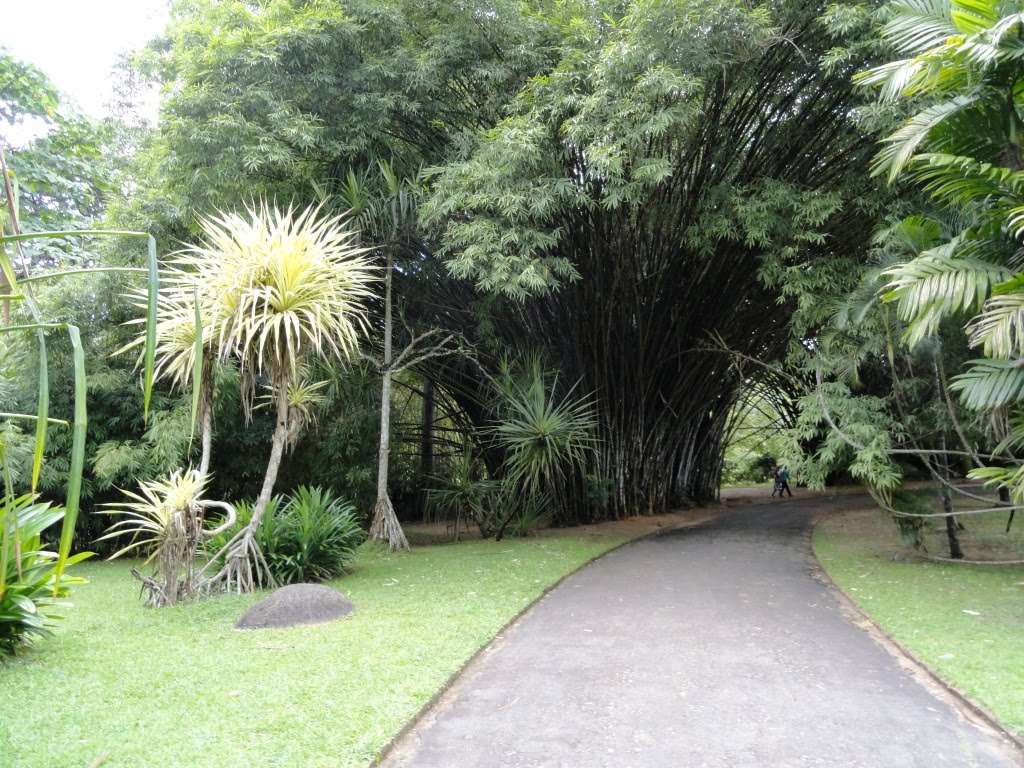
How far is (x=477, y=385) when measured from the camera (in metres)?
13.5

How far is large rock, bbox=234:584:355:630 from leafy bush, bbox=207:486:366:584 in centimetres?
173

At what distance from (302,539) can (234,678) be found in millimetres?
3576

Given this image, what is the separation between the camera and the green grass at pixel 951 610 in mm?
4613

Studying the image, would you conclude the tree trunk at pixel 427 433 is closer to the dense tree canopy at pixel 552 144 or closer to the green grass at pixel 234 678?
the dense tree canopy at pixel 552 144

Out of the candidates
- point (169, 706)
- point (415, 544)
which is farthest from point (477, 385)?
point (169, 706)

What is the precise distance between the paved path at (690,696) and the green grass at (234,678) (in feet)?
0.96

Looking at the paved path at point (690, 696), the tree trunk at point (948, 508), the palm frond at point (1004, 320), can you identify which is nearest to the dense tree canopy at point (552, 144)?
the tree trunk at point (948, 508)

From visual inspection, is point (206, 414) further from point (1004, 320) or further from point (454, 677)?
point (1004, 320)

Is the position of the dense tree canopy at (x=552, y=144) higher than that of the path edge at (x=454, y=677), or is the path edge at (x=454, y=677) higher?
the dense tree canopy at (x=552, y=144)

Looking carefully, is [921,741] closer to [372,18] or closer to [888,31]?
[888,31]

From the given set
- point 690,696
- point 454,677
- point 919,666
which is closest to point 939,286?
point 919,666

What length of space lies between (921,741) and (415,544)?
29.1 ft

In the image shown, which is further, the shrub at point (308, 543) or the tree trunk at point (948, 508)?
the tree trunk at point (948, 508)

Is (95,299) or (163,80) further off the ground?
(163,80)
